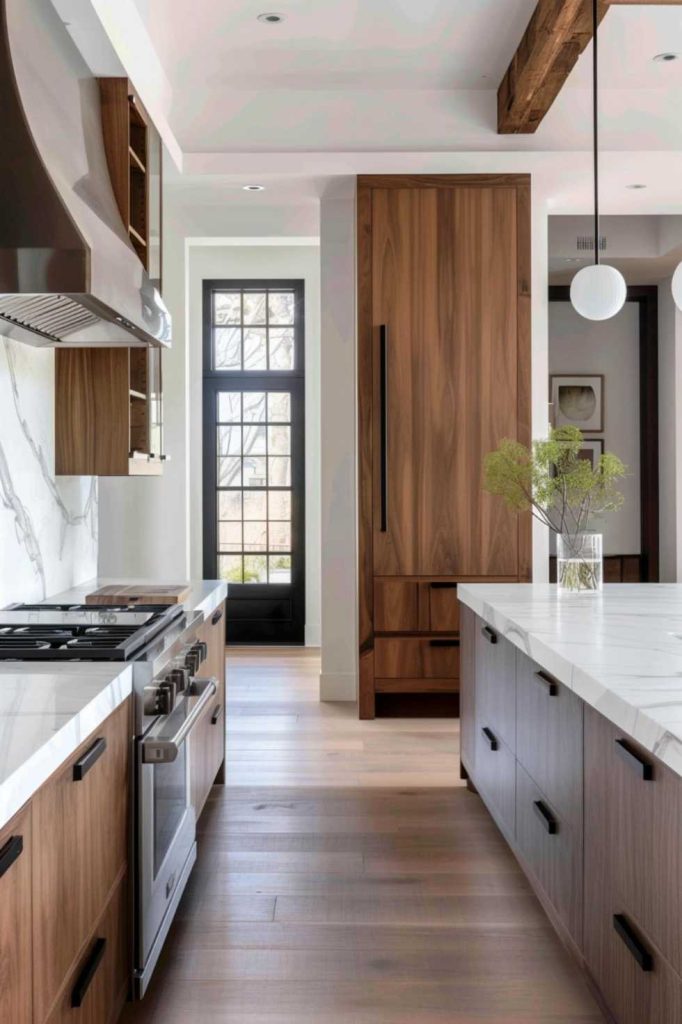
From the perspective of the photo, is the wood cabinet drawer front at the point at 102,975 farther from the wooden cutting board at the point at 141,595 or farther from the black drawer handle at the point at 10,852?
the wooden cutting board at the point at 141,595

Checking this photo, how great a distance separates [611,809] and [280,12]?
134 inches

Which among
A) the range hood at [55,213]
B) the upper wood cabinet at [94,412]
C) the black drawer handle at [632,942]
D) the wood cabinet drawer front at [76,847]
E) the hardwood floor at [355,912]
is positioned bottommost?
the hardwood floor at [355,912]

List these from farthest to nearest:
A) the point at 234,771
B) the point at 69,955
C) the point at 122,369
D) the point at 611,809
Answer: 1. the point at 234,771
2. the point at 122,369
3. the point at 611,809
4. the point at 69,955

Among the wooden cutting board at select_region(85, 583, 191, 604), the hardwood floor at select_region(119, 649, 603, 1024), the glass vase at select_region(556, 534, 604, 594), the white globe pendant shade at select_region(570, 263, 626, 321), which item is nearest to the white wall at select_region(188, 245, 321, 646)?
the hardwood floor at select_region(119, 649, 603, 1024)

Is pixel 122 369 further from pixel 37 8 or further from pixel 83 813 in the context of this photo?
pixel 83 813

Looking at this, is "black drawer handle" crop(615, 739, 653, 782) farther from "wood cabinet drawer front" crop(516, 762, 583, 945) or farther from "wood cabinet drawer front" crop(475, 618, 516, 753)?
"wood cabinet drawer front" crop(475, 618, 516, 753)

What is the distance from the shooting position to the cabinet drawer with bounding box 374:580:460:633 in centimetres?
486

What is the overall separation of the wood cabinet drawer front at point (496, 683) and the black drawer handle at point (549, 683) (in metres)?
0.36

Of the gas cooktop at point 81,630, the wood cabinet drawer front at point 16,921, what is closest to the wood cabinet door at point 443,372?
the gas cooktop at point 81,630

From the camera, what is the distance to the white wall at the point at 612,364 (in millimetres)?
7082

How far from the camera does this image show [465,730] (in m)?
3.57

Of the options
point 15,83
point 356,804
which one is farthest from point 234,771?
point 15,83

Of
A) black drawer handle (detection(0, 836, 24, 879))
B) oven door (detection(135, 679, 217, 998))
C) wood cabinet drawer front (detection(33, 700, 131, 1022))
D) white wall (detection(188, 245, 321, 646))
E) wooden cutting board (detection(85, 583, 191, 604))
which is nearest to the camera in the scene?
black drawer handle (detection(0, 836, 24, 879))

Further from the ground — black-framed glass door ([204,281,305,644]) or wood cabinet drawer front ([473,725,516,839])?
black-framed glass door ([204,281,305,644])
